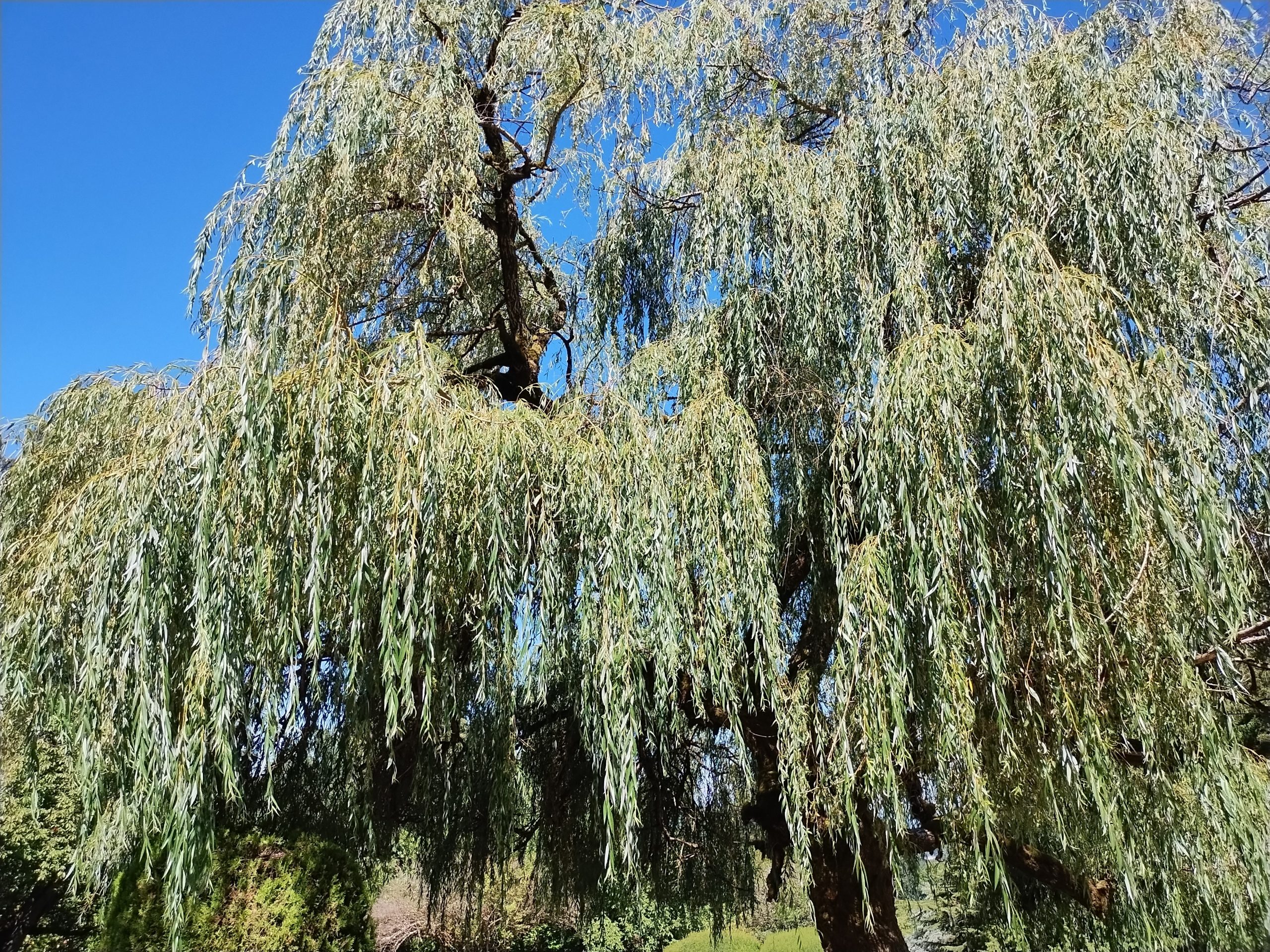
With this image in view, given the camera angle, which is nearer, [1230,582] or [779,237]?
[1230,582]

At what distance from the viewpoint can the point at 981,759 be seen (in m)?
3.67

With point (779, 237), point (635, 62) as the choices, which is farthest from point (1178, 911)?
point (635, 62)

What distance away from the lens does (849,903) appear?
520 cm

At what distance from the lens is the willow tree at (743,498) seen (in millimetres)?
3438

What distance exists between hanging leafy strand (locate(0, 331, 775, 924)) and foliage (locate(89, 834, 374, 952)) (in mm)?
261

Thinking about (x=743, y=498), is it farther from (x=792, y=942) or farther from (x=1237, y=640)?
(x=792, y=942)

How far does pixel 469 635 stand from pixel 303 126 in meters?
3.01

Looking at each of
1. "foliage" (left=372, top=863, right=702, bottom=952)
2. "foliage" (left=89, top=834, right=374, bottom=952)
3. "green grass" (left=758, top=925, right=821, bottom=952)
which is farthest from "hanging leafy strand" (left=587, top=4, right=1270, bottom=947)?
"green grass" (left=758, top=925, right=821, bottom=952)

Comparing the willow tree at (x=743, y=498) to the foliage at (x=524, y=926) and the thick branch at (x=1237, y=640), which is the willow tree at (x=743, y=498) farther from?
the foliage at (x=524, y=926)

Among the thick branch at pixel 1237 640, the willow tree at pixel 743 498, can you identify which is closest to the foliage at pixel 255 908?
the willow tree at pixel 743 498

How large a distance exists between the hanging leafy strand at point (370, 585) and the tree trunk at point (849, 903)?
1654 mm

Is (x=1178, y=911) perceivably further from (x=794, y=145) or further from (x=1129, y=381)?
(x=794, y=145)

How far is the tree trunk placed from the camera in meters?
5.06

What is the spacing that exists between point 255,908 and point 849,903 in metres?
3.43
